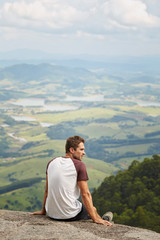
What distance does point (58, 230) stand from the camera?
9961 mm

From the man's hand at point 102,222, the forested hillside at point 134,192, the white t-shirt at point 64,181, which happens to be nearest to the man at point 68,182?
the white t-shirt at point 64,181

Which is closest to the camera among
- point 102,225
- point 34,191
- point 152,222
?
point 102,225

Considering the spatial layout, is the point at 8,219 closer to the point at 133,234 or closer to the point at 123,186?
the point at 133,234

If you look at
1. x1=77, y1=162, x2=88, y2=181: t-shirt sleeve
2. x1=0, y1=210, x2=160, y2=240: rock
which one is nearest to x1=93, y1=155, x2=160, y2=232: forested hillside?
x1=0, y1=210, x2=160, y2=240: rock

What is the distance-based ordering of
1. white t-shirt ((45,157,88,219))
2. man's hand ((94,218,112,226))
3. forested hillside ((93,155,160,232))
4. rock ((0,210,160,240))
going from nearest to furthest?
rock ((0,210,160,240))
white t-shirt ((45,157,88,219))
man's hand ((94,218,112,226))
forested hillside ((93,155,160,232))

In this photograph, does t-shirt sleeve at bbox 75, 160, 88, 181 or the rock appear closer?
the rock

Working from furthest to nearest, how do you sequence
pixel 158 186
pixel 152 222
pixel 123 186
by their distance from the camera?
pixel 123 186 → pixel 158 186 → pixel 152 222

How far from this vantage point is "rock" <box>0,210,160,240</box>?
9492 millimetres

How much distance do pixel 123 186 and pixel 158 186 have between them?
8.88 metres

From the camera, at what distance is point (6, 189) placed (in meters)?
154

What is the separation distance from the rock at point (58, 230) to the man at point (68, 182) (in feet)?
1.62

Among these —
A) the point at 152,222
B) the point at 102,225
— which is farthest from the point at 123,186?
the point at 102,225

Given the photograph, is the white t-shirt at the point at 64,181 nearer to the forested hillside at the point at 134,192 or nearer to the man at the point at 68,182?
the man at the point at 68,182

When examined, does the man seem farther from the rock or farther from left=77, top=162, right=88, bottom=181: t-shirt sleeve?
the rock
